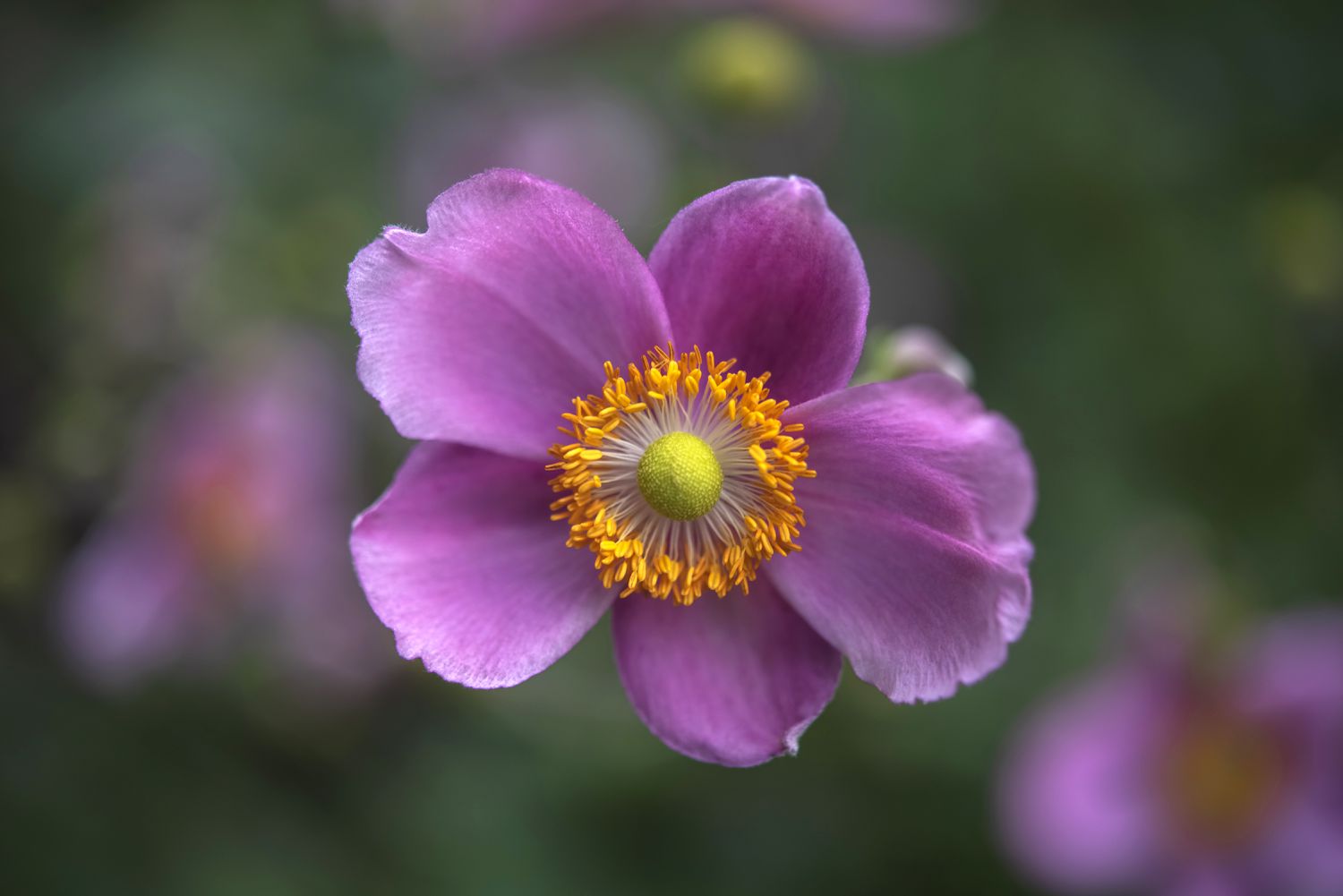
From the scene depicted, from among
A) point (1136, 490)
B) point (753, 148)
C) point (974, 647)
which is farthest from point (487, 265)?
point (1136, 490)

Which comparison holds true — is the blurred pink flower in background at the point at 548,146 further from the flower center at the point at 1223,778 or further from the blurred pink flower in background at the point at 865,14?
the flower center at the point at 1223,778

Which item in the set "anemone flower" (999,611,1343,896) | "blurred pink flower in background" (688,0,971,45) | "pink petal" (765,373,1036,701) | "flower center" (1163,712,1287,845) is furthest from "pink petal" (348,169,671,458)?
"flower center" (1163,712,1287,845)

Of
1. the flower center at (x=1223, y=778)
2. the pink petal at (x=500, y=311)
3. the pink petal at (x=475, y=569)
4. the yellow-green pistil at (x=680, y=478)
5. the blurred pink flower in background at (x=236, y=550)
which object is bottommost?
the flower center at (x=1223, y=778)

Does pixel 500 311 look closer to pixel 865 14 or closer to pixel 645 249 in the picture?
pixel 645 249

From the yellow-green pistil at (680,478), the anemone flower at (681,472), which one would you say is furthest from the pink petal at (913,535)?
the yellow-green pistil at (680,478)

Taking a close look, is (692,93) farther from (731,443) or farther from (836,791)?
(836,791)

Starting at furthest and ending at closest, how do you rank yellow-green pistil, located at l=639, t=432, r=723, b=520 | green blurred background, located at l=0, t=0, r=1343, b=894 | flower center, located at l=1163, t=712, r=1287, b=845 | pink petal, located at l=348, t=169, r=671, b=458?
flower center, located at l=1163, t=712, r=1287, b=845, green blurred background, located at l=0, t=0, r=1343, b=894, yellow-green pistil, located at l=639, t=432, r=723, b=520, pink petal, located at l=348, t=169, r=671, b=458

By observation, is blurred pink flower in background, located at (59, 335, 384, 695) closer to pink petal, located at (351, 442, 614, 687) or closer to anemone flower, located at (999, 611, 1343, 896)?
pink petal, located at (351, 442, 614, 687)

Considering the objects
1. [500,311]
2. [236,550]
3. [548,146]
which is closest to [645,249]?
[548,146]
